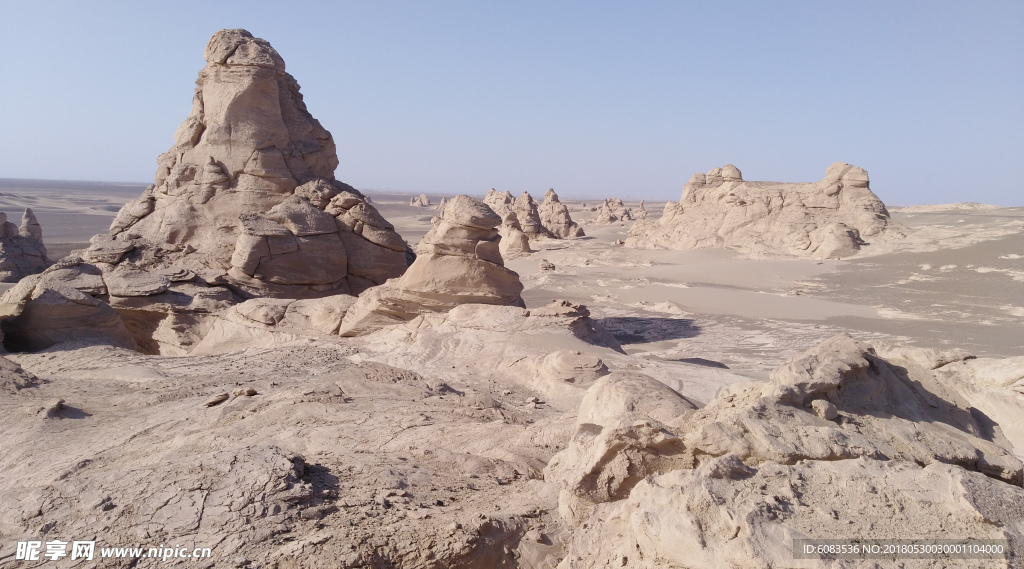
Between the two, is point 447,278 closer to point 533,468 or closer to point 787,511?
point 533,468

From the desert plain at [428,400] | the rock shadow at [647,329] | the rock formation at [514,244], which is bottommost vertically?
the rock shadow at [647,329]

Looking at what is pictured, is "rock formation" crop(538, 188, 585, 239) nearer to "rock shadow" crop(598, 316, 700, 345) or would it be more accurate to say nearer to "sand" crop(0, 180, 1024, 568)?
"rock shadow" crop(598, 316, 700, 345)

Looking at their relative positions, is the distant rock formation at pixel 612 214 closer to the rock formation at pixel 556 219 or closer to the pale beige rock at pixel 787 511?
the rock formation at pixel 556 219

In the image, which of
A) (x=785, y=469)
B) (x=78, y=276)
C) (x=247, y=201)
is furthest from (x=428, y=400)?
(x=247, y=201)

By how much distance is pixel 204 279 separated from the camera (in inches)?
488

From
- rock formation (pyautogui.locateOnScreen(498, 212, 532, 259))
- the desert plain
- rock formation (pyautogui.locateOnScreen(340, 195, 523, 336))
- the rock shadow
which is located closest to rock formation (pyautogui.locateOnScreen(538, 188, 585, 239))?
rock formation (pyautogui.locateOnScreen(498, 212, 532, 259))

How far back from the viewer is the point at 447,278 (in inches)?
436

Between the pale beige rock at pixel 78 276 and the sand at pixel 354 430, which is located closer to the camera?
the sand at pixel 354 430

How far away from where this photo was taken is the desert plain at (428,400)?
2830 mm

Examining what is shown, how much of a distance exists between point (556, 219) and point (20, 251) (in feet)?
101

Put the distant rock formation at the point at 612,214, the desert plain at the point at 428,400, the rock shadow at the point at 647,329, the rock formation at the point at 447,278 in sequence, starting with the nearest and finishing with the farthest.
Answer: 1. the desert plain at the point at 428,400
2. the rock formation at the point at 447,278
3. the rock shadow at the point at 647,329
4. the distant rock formation at the point at 612,214

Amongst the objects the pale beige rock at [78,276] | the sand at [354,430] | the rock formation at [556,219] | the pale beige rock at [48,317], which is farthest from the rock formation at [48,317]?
the rock formation at [556,219]

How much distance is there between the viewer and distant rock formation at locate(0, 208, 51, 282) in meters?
18.0

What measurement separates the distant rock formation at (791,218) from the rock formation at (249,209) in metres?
19.5
